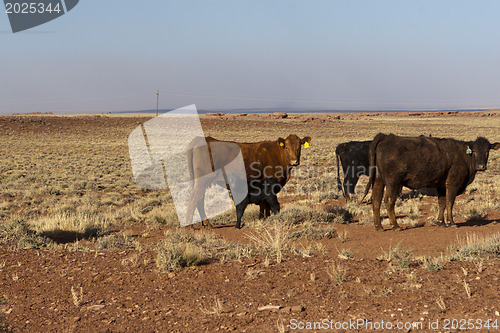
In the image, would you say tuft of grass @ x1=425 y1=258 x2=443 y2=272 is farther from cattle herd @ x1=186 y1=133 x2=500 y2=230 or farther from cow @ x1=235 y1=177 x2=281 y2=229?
cow @ x1=235 y1=177 x2=281 y2=229

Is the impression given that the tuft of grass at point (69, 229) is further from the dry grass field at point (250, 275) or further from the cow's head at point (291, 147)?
the cow's head at point (291, 147)

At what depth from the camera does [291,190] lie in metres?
20.3

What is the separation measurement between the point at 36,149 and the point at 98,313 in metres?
45.1

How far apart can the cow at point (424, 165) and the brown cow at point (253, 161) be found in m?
2.32

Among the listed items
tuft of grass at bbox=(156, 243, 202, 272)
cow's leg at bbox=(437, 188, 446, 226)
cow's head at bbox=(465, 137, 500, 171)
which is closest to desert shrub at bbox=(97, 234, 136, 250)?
tuft of grass at bbox=(156, 243, 202, 272)

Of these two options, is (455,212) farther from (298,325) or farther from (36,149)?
(36,149)

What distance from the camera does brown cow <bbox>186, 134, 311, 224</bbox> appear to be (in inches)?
481

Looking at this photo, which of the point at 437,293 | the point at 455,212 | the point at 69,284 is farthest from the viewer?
the point at 455,212

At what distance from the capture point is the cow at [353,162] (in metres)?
16.9

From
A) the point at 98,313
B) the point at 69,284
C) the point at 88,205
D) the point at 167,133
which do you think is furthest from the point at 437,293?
the point at 167,133

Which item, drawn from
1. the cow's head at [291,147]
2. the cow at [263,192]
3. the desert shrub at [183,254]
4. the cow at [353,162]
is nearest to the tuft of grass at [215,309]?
Result: the desert shrub at [183,254]

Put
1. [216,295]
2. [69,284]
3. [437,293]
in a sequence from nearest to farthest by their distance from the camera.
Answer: [437,293], [216,295], [69,284]

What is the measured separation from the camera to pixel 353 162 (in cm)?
1695

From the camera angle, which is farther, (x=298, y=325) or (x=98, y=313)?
(x=98, y=313)
